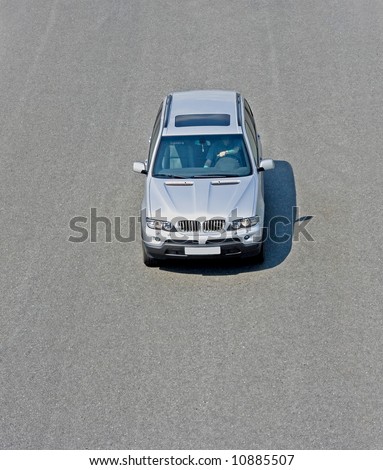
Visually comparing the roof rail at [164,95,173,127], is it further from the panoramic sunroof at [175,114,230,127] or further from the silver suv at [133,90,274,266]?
the panoramic sunroof at [175,114,230,127]

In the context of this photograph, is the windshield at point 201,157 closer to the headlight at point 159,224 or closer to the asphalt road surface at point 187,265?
the headlight at point 159,224

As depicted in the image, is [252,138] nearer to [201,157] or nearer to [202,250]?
[201,157]

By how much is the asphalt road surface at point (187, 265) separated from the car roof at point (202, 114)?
5.47 ft

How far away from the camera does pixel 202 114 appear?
13.3m

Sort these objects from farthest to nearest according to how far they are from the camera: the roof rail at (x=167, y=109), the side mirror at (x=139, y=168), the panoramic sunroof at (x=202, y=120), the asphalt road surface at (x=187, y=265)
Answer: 1. the roof rail at (x=167, y=109)
2. the panoramic sunroof at (x=202, y=120)
3. the side mirror at (x=139, y=168)
4. the asphalt road surface at (x=187, y=265)

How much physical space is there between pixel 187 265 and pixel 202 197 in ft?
3.68

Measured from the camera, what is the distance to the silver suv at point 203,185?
11.9 metres

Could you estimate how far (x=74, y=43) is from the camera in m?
19.4

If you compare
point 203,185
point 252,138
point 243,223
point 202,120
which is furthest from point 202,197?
point 252,138

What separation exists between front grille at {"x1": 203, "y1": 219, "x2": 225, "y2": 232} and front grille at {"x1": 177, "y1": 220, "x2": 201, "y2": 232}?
101mm

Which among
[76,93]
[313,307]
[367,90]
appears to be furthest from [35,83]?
[313,307]

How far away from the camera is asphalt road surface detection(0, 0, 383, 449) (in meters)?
9.98

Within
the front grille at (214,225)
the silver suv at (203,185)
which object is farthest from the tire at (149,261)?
the front grille at (214,225)

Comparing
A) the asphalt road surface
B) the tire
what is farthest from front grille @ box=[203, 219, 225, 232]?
the tire
